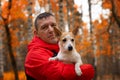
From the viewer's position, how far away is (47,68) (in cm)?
441

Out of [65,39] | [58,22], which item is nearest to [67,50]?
[65,39]

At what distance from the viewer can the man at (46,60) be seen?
14.3 feet

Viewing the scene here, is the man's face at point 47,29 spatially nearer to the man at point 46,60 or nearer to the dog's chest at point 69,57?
the man at point 46,60

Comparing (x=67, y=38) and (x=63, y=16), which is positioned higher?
(x=67, y=38)

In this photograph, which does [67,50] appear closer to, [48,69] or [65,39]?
[65,39]

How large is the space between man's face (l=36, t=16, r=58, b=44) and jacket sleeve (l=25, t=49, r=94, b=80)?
24 centimetres

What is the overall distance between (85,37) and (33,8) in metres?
24.6

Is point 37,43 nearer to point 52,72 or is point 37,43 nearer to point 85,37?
point 52,72

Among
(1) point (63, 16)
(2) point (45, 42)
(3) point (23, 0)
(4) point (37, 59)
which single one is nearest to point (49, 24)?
(2) point (45, 42)

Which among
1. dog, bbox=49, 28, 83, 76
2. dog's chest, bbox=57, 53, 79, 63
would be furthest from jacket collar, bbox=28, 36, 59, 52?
dog's chest, bbox=57, 53, 79, 63

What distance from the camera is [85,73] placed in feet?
14.5

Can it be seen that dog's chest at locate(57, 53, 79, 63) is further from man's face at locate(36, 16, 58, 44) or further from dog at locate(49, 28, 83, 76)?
man's face at locate(36, 16, 58, 44)

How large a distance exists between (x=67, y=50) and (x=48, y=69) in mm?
336

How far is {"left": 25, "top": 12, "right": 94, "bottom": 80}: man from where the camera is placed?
436cm
